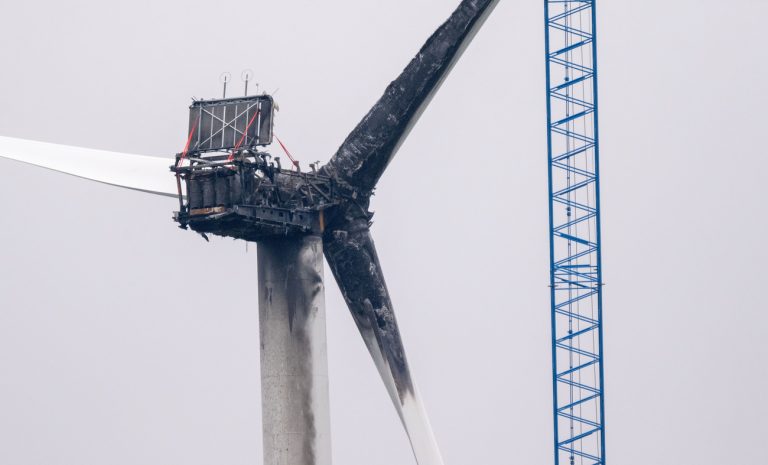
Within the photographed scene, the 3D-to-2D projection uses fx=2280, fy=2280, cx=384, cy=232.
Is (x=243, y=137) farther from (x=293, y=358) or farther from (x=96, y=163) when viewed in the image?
(x=293, y=358)

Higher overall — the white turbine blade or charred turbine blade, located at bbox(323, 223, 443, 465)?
the white turbine blade

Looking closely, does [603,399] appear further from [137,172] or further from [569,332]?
[137,172]

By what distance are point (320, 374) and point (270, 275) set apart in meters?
4.13

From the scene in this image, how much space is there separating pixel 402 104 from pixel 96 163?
475 inches

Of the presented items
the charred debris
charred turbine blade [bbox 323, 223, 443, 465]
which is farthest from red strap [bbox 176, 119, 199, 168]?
charred turbine blade [bbox 323, 223, 443, 465]

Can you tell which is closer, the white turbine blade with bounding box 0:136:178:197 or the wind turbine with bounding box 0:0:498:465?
the wind turbine with bounding box 0:0:498:465

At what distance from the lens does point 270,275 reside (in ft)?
279

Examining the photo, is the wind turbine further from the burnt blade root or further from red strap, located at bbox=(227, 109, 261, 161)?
red strap, located at bbox=(227, 109, 261, 161)

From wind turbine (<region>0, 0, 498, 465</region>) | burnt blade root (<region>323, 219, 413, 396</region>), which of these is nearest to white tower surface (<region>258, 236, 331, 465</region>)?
wind turbine (<region>0, 0, 498, 465</region>)

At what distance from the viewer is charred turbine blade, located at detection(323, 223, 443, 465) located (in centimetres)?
8612

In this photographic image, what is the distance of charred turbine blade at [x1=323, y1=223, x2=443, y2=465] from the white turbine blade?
6998 millimetres

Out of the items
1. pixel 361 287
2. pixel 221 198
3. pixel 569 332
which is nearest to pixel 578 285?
pixel 569 332

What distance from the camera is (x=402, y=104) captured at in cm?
8606

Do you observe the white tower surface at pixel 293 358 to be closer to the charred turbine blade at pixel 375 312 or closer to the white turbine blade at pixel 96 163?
the charred turbine blade at pixel 375 312
